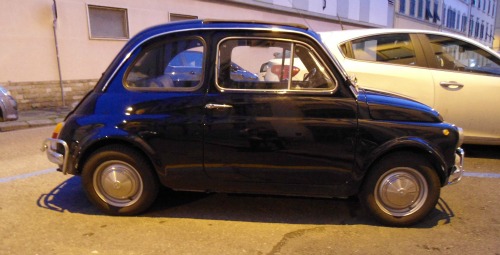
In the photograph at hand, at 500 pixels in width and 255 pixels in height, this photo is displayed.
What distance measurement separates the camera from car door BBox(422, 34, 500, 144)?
4980 mm

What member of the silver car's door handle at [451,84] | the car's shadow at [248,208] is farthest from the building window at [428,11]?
the car's shadow at [248,208]

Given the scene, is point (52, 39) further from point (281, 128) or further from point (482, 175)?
point (482, 175)

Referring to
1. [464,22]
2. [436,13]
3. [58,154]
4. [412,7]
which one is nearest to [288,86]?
[58,154]

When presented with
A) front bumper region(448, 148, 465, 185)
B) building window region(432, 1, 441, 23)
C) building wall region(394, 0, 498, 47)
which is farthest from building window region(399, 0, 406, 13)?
front bumper region(448, 148, 465, 185)

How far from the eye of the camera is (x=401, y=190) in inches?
130

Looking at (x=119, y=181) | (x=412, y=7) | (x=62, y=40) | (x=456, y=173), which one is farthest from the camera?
(x=412, y=7)

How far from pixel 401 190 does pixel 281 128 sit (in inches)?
47.3

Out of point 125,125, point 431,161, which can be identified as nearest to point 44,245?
point 125,125

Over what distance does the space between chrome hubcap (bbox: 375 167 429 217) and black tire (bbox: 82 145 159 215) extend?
208 cm

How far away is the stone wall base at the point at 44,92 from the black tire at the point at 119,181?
6.78 metres

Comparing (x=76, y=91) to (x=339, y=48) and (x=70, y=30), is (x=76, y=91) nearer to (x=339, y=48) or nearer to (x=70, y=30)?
(x=70, y=30)

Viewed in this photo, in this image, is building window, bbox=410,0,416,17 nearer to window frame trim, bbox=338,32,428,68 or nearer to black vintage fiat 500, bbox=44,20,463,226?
window frame trim, bbox=338,32,428,68

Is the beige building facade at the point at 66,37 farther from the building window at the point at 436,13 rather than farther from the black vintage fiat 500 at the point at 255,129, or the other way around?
the building window at the point at 436,13

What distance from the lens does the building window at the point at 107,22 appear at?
11023 mm
